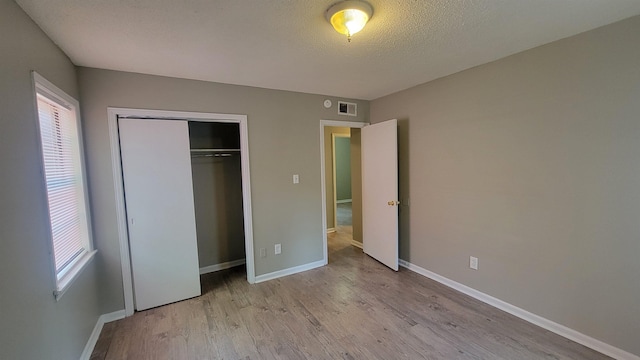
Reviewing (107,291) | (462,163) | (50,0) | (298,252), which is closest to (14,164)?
(50,0)

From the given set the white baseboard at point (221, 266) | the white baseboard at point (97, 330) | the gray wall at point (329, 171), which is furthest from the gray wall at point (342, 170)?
the white baseboard at point (97, 330)

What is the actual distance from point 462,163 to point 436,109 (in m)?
0.68

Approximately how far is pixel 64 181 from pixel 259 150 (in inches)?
67.7

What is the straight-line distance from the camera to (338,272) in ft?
11.5

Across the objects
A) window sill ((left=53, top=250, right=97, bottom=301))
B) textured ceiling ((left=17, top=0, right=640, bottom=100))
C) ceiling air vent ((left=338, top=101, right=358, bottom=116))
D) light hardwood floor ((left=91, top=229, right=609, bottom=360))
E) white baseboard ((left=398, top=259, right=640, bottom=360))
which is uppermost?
textured ceiling ((left=17, top=0, right=640, bottom=100))

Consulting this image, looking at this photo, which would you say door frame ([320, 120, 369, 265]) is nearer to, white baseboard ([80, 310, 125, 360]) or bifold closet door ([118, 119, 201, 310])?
bifold closet door ([118, 119, 201, 310])

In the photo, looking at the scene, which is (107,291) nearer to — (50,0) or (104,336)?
(104,336)

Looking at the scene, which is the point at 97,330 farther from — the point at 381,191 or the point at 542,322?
the point at 542,322

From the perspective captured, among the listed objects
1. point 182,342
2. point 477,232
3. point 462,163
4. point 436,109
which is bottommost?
point 182,342

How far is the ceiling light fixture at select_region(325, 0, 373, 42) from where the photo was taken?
1.49m

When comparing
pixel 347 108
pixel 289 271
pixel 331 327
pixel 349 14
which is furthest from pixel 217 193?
pixel 349 14

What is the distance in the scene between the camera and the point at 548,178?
2193mm

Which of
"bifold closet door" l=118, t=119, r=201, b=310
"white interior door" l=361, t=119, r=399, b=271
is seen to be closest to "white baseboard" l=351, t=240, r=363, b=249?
"white interior door" l=361, t=119, r=399, b=271

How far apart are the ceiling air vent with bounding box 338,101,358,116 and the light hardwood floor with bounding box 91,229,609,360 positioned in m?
2.25
